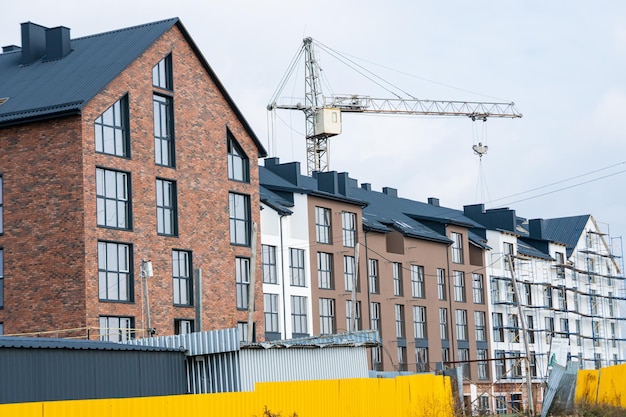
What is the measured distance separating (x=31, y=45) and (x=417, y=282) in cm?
2891

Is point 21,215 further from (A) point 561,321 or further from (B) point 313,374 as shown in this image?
(A) point 561,321

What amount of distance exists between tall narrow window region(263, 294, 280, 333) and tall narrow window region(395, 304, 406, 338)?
12.2 metres

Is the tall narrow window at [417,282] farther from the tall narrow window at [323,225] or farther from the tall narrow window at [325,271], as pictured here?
the tall narrow window at [323,225]

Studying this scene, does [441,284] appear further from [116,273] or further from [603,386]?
[116,273]

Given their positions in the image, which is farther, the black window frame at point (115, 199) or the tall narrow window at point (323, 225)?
the tall narrow window at point (323, 225)

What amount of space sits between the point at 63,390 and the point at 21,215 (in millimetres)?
16080

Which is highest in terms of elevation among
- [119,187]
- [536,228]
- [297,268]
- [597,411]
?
[536,228]

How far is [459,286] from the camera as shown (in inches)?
2835

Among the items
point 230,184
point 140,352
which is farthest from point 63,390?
point 230,184

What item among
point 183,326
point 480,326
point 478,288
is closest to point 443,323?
point 480,326

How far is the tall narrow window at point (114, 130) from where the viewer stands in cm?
4147

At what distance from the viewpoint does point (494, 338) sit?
7644 cm

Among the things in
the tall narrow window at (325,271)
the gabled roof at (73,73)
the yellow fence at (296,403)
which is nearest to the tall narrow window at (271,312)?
the tall narrow window at (325,271)

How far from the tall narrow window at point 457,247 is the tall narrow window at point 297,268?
17.4m
